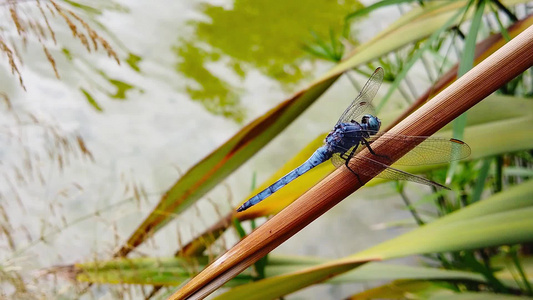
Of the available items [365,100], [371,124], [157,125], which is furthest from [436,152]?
[157,125]

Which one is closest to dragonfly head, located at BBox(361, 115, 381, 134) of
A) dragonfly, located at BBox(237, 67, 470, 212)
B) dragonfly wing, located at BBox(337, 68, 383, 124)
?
dragonfly, located at BBox(237, 67, 470, 212)

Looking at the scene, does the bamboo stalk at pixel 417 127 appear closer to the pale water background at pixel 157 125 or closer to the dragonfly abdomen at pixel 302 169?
the dragonfly abdomen at pixel 302 169

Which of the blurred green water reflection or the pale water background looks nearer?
the pale water background

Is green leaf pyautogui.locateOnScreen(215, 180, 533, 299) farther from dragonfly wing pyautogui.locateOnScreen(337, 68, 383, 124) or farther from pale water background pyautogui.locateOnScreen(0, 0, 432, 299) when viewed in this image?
pale water background pyautogui.locateOnScreen(0, 0, 432, 299)

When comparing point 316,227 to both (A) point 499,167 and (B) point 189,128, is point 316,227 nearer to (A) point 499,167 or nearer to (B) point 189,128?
(B) point 189,128

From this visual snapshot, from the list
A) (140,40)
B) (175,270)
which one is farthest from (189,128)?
(175,270)

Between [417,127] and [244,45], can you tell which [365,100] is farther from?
[244,45]
